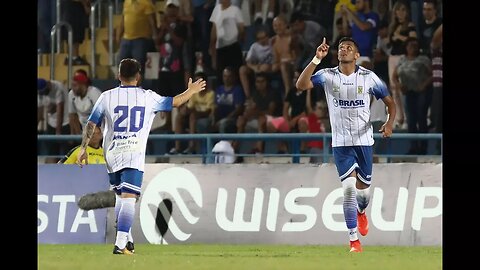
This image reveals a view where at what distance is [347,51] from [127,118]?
8.17ft

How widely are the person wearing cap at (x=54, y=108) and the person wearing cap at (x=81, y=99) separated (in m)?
0.45

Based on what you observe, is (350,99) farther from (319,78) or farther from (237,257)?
(237,257)

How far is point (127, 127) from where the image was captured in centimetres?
1393

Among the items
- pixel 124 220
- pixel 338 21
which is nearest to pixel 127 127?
pixel 124 220

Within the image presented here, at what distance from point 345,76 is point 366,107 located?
18.2 inches

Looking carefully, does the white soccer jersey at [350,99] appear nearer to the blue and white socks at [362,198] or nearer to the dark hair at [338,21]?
the blue and white socks at [362,198]

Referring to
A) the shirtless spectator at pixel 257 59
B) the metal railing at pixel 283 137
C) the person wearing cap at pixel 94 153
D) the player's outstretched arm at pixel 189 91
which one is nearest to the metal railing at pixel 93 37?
the shirtless spectator at pixel 257 59

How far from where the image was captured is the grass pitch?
12.3 meters

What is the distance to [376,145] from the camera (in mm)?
19391

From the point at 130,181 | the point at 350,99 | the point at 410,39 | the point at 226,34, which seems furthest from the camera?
the point at 226,34

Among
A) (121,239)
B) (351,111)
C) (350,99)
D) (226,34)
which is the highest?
(226,34)
